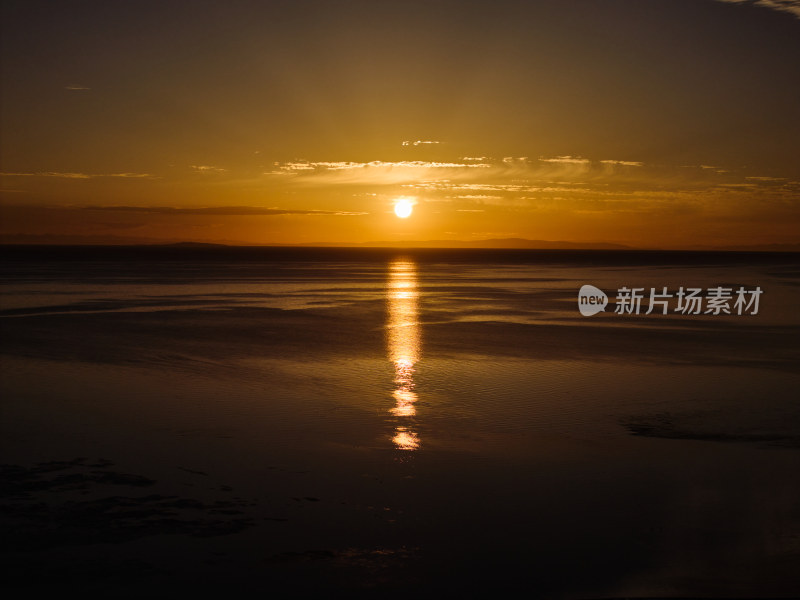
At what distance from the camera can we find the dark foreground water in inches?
291

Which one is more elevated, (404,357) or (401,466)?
(404,357)

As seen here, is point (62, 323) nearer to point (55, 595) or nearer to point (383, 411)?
point (383, 411)

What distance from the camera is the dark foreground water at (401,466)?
740 centimetres

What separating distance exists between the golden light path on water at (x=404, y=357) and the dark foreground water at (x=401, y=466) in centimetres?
9

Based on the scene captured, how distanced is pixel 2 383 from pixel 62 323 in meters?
11.0

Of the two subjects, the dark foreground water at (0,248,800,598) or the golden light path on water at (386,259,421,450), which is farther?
the golden light path on water at (386,259,421,450)

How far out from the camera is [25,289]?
4409 centimetres

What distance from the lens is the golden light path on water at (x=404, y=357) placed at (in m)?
12.3

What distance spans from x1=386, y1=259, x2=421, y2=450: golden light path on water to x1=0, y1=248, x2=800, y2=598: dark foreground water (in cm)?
9

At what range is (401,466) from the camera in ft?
34.8

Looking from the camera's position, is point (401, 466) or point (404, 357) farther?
point (404, 357)

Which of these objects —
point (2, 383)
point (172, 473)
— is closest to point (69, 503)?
point (172, 473)

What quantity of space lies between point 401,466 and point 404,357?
9.36 metres

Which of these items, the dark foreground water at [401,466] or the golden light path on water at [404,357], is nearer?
the dark foreground water at [401,466]
